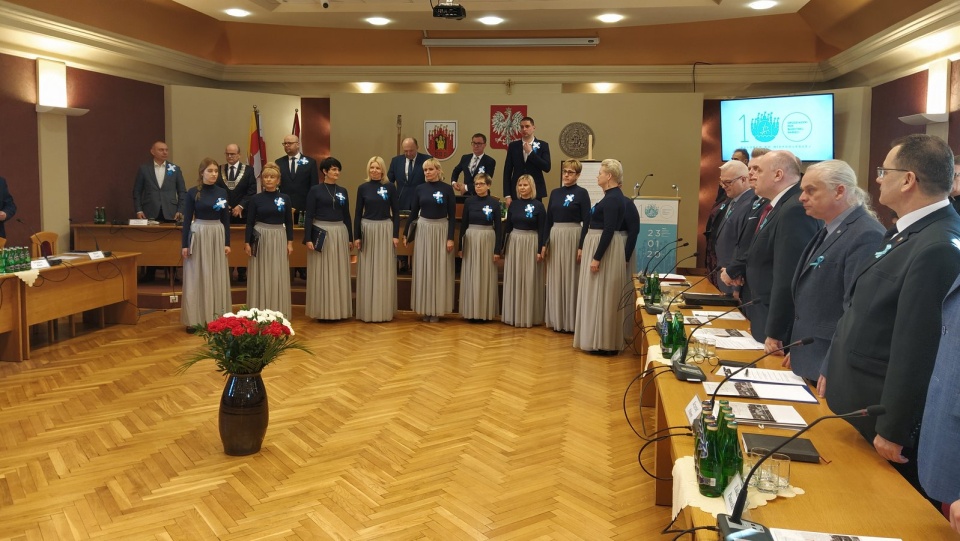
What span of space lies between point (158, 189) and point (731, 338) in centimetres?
797

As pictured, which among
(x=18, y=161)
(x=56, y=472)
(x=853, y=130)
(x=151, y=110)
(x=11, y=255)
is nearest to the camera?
(x=56, y=472)

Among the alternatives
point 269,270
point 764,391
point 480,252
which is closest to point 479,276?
point 480,252

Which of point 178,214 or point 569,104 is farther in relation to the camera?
point 569,104

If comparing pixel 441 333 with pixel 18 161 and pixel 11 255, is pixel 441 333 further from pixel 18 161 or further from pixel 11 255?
pixel 18 161

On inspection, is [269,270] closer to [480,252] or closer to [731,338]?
[480,252]

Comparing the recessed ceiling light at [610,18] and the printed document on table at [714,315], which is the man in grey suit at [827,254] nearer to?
the printed document on table at [714,315]

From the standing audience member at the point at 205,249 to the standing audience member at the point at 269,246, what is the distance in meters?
0.34

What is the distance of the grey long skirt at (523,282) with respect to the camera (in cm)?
796

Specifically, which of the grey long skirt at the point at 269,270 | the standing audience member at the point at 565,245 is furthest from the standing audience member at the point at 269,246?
the standing audience member at the point at 565,245

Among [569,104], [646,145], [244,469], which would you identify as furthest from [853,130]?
[244,469]

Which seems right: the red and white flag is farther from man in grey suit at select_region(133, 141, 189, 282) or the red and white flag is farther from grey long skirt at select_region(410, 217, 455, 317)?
grey long skirt at select_region(410, 217, 455, 317)

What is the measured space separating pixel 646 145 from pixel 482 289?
13.5ft

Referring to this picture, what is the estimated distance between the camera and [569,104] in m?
11.0

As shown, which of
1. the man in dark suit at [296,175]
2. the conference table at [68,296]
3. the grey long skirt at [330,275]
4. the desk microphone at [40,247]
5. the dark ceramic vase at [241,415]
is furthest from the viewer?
the man in dark suit at [296,175]
